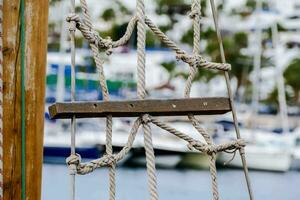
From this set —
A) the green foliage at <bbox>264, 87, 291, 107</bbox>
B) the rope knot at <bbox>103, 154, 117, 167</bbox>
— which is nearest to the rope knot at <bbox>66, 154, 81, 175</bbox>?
the rope knot at <bbox>103, 154, 117, 167</bbox>

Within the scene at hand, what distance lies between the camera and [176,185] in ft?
89.0

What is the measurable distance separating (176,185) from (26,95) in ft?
81.0

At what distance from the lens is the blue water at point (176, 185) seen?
79.4 ft

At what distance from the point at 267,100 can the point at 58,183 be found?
27348 millimetres

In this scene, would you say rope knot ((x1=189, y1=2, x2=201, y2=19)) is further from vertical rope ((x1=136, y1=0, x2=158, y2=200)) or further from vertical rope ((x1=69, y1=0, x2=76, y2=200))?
vertical rope ((x1=69, y1=0, x2=76, y2=200))

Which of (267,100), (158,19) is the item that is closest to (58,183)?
(158,19)

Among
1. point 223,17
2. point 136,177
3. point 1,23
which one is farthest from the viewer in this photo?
point 223,17

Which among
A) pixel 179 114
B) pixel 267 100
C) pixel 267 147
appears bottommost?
pixel 179 114

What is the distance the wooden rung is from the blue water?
19.3m

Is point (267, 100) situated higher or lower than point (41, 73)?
higher

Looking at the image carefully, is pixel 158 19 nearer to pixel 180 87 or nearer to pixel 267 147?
pixel 180 87

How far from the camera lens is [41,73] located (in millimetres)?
2742

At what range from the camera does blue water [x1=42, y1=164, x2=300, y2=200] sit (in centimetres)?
2420

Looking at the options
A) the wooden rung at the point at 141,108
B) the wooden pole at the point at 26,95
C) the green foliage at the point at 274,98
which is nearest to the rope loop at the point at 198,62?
the wooden rung at the point at 141,108
